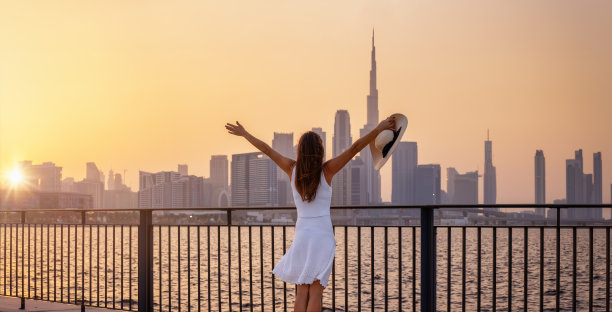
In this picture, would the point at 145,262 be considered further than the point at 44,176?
No

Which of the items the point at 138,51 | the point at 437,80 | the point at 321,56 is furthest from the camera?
the point at 437,80

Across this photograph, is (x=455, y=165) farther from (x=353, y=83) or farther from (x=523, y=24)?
(x=523, y=24)

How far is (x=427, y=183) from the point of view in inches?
4764

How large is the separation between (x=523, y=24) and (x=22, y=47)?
9370cm

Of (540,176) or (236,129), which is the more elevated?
(236,129)

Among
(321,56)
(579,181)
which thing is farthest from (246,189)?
(579,181)

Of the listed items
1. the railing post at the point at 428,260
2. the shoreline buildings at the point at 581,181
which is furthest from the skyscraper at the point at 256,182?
the railing post at the point at 428,260

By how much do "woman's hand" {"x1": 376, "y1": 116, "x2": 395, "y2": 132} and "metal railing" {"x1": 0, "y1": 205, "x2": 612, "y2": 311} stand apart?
1.30m

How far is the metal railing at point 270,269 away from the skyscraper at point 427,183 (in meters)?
11.4

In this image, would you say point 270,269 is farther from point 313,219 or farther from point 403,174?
point 403,174

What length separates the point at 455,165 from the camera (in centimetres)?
13212

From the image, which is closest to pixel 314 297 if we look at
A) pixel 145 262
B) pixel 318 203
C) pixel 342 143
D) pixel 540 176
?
pixel 318 203

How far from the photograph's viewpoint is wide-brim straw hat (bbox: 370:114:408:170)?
4.75 metres

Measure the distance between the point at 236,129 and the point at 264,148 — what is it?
0.39 metres
